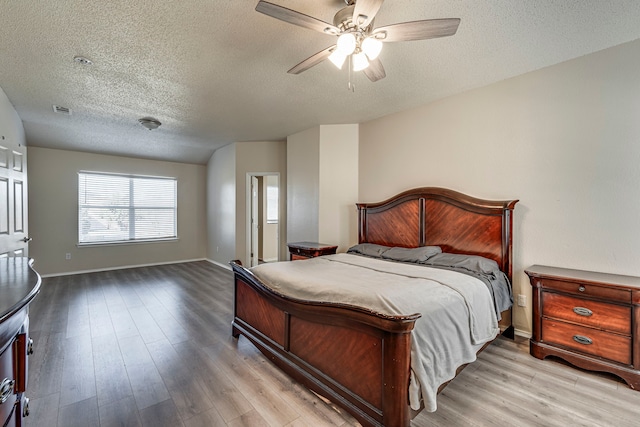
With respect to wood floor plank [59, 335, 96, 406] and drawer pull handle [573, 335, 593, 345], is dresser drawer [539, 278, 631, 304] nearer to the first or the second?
drawer pull handle [573, 335, 593, 345]

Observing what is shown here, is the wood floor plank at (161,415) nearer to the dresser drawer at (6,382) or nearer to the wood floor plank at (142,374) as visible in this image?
the wood floor plank at (142,374)

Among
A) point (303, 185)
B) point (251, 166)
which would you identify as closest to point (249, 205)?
point (251, 166)

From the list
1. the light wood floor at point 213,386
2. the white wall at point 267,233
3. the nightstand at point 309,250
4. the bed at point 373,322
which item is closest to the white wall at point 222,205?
the white wall at point 267,233

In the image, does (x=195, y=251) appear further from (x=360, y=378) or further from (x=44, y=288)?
(x=360, y=378)

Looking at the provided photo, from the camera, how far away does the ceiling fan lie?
157 centimetres

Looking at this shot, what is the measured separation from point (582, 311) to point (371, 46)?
254 centimetres

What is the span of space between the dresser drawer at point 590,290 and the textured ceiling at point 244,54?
194 centimetres

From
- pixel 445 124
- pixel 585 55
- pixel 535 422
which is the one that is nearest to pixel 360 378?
pixel 535 422

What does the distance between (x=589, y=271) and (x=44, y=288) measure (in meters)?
7.08

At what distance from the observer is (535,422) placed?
1688 millimetres

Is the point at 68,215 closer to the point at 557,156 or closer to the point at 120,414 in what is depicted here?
the point at 120,414

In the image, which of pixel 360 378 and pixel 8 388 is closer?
pixel 8 388

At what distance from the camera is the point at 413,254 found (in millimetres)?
3105

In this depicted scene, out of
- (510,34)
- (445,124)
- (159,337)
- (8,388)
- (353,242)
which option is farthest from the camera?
(353,242)
